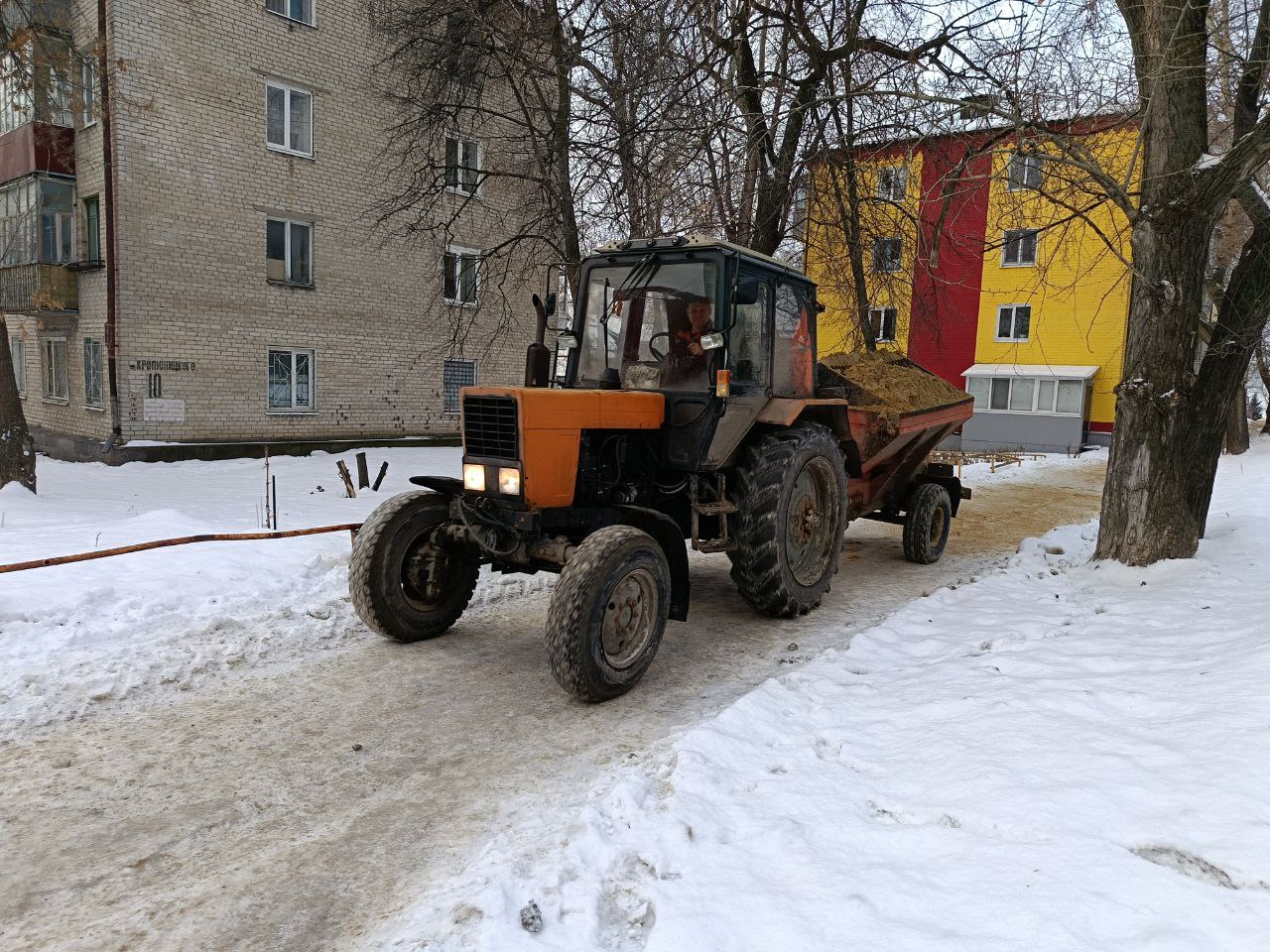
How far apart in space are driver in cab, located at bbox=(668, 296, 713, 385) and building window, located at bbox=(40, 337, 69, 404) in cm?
1659

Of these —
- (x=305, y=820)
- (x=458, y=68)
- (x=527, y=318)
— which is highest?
(x=458, y=68)

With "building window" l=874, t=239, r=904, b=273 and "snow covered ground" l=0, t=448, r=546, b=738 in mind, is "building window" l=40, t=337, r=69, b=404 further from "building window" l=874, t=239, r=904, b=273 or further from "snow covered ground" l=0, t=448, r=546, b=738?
"building window" l=874, t=239, r=904, b=273

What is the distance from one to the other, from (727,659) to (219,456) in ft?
43.5

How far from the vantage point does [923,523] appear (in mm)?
8367

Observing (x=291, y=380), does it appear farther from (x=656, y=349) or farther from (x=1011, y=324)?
(x=1011, y=324)

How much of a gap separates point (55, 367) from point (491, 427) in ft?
57.3

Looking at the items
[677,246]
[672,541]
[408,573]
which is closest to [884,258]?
[677,246]

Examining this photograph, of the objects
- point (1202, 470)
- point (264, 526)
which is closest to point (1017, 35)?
point (1202, 470)

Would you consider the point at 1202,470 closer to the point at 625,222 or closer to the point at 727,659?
the point at 727,659

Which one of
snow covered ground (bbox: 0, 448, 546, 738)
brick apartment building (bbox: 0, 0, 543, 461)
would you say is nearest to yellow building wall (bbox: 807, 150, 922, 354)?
brick apartment building (bbox: 0, 0, 543, 461)

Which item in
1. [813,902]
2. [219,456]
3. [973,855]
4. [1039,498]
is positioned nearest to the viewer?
[813,902]

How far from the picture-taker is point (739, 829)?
312cm

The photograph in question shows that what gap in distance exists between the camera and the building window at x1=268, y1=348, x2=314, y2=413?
1697 centimetres

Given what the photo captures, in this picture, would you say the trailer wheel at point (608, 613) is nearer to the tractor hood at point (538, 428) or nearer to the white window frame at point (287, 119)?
the tractor hood at point (538, 428)
